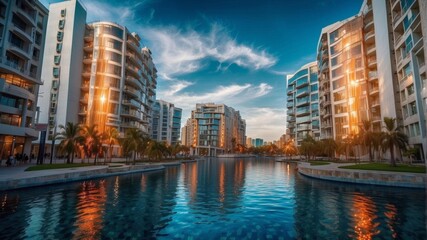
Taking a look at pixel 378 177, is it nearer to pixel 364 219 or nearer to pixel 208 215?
pixel 364 219

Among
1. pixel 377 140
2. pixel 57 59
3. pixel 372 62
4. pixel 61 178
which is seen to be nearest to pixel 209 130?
pixel 57 59

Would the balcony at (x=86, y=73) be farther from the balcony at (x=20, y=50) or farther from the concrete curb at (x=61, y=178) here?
the concrete curb at (x=61, y=178)

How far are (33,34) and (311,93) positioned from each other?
88751mm

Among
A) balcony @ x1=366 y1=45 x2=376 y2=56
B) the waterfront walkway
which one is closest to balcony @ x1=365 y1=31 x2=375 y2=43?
balcony @ x1=366 y1=45 x2=376 y2=56

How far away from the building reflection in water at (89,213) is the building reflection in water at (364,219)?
11085 mm

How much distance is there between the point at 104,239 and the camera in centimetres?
900

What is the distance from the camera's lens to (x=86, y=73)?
64250 millimetres

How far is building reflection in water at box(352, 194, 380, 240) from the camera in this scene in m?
9.96

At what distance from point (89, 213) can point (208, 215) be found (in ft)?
21.1

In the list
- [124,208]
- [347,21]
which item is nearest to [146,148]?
[124,208]

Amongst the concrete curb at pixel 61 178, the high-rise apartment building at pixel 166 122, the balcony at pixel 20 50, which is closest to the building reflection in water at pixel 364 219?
the concrete curb at pixel 61 178

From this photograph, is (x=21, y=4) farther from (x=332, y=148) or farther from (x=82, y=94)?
(x=332, y=148)

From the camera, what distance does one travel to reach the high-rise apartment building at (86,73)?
193ft

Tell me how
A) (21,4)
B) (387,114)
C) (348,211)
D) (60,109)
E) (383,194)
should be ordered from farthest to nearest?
(60,109) < (387,114) < (21,4) < (383,194) < (348,211)
